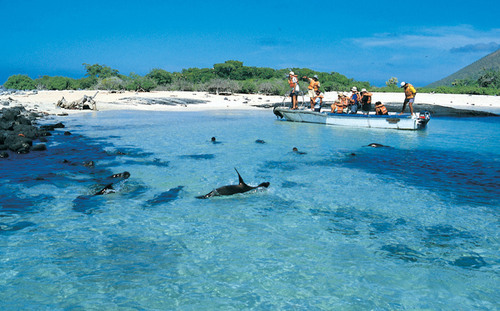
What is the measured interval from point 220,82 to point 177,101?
12381 mm

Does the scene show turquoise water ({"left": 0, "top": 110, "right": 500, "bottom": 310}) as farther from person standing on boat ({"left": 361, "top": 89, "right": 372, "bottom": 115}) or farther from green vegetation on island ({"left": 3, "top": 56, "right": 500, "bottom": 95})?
green vegetation on island ({"left": 3, "top": 56, "right": 500, "bottom": 95})

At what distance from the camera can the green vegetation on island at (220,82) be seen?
176 ft

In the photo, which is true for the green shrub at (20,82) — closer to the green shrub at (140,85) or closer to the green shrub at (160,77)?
the green shrub at (160,77)

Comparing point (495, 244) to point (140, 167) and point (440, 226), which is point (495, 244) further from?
point (140, 167)

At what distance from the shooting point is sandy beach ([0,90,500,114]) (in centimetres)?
3712

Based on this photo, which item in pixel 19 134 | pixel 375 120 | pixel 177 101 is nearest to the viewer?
pixel 19 134

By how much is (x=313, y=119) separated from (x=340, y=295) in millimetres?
20316

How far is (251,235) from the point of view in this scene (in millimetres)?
6695

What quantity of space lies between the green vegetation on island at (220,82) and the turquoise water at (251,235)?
137 ft

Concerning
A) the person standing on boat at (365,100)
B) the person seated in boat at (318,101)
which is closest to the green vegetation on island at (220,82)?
the person seated in boat at (318,101)

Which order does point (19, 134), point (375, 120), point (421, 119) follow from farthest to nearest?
point (375, 120) → point (421, 119) → point (19, 134)

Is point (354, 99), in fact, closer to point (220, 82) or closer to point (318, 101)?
point (318, 101)

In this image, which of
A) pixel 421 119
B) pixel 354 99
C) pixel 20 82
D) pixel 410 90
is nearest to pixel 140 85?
pixel 20 82

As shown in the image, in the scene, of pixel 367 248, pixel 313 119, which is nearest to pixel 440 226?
pixel 367 248
